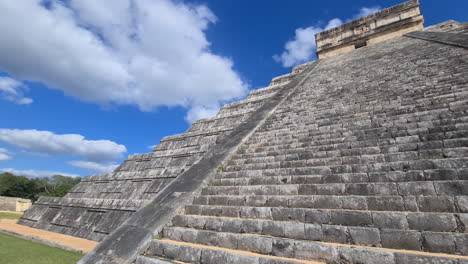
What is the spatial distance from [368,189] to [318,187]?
0.64 m

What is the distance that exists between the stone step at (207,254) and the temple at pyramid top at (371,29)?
14628 millimetres

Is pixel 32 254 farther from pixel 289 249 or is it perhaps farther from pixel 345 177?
pixel 345 177

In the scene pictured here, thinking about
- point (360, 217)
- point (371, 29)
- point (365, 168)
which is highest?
point (371, 29)

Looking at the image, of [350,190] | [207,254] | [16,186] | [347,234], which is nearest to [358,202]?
[350,190]

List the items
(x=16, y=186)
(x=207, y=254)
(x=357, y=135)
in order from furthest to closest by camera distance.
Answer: (x=16, y=186), (x=357, y=135), (x=207, y=254)

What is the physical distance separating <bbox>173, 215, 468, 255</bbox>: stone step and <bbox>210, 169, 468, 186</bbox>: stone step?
960 mm

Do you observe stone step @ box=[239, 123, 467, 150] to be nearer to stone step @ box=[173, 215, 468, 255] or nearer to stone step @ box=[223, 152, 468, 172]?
stone step @ box=[223, 152, 468, 172]

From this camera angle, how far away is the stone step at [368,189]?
2681 mm

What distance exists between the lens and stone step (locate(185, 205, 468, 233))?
90.7 inches

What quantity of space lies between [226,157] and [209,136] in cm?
277

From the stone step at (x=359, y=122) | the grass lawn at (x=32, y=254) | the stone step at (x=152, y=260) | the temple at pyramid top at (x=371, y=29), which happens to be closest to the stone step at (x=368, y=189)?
the stone step at (x=152, y=260)

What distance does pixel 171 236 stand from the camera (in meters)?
3.46

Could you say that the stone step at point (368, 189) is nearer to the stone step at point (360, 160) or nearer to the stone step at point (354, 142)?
the stone step at point (360, 160)

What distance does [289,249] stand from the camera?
103 inches
